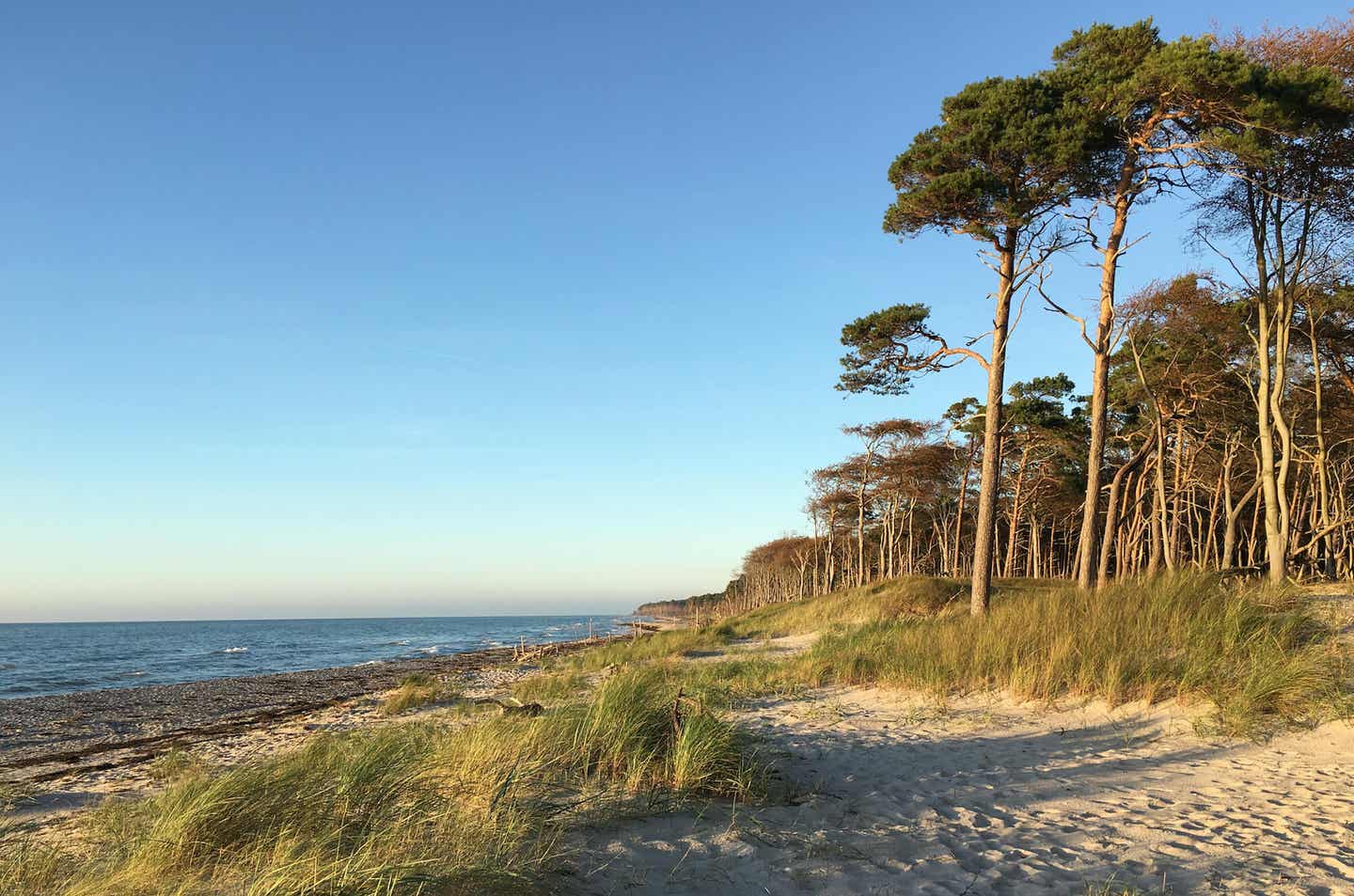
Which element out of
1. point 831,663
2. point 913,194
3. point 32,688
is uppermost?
point 913,194

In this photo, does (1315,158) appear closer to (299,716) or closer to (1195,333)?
(1195,333)

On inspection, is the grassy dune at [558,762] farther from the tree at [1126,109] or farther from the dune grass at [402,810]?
the tree at [1126,109]

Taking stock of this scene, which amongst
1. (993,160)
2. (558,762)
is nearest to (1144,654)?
(558,762)

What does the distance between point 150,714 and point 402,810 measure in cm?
1966

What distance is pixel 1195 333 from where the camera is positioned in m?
20.7

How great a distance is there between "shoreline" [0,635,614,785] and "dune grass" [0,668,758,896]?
28.7 feet

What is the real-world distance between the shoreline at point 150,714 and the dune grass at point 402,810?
28.7ft

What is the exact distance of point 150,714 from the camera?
62.7 ft

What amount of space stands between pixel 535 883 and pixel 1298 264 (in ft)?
60.3

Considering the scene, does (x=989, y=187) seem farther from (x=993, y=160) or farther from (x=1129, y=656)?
(x=1129, y=656)

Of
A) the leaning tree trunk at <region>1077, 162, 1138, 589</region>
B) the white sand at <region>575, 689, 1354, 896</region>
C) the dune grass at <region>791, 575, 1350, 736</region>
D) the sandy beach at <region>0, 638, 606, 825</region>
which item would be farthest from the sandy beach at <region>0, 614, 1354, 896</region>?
the leaning tree trunk at <region>1077, 162, 1138, 589</region>

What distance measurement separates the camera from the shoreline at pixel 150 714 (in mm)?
13414

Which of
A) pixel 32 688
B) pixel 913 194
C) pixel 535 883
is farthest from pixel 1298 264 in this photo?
pixel 32 688

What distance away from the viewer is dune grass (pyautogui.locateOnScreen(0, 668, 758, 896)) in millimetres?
3404
